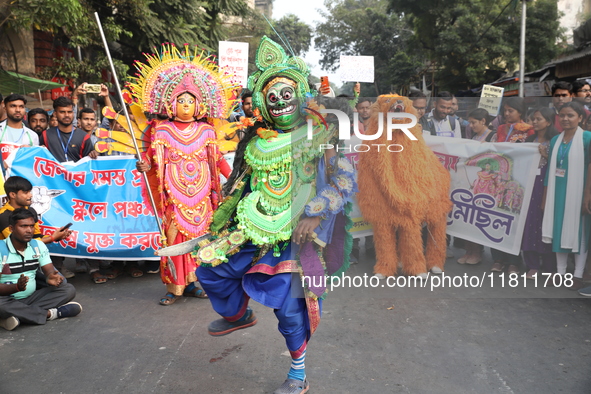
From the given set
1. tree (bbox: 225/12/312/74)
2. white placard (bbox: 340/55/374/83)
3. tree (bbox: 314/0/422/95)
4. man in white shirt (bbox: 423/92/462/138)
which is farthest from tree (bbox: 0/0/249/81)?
tree (bbox: 314/0/422/95)

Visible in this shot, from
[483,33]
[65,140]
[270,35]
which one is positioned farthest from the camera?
[270,35]

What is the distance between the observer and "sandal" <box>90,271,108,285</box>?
5215 mm

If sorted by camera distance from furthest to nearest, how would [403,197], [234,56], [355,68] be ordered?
[234,56]
[355,68]
[403,197]

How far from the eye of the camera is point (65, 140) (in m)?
5.58

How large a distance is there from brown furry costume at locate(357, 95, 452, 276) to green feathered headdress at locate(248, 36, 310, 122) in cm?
47

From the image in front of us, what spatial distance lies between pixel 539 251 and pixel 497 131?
81cm

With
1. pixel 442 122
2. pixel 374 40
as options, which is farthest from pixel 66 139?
pixel 374 40

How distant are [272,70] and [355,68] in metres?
5.39

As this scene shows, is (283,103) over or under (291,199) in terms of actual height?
over

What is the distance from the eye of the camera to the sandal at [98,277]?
17.1 ft

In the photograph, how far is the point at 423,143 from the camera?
310 cm

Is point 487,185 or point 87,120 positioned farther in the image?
point 87,120

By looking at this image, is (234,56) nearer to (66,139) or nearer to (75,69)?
(66,139)

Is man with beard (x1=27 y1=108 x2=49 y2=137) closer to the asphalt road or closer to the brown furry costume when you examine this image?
the asphalt road
